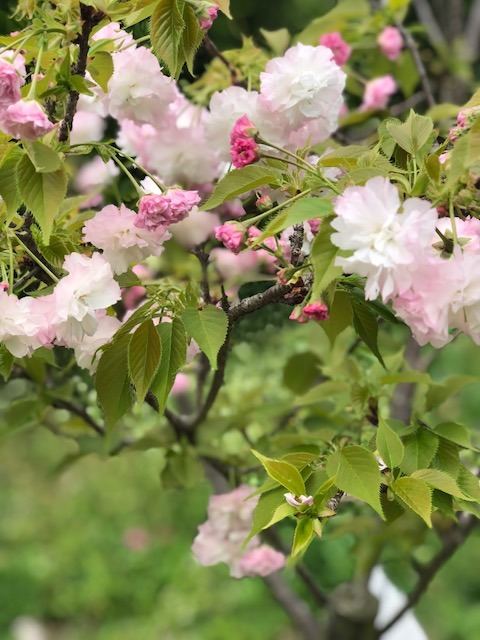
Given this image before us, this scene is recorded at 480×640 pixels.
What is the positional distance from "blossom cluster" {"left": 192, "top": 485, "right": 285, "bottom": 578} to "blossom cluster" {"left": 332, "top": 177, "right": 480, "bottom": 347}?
548 mm

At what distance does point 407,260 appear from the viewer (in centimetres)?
51

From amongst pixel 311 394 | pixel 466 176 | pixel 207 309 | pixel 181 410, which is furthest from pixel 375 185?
pixel 181 410

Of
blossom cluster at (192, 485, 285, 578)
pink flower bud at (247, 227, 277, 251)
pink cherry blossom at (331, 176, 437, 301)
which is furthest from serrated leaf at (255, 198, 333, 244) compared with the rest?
blossom cluster at (192, 485, 285, 578)

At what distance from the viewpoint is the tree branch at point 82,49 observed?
2.05ft

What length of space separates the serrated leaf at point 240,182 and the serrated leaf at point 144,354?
0.33ft

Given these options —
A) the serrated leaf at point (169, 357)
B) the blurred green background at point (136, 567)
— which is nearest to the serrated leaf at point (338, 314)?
the serrated leaf at point (169, 357)

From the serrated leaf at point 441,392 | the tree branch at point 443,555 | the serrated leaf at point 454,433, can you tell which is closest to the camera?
the serrated leaf at point 454,433

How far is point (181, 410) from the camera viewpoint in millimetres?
1665

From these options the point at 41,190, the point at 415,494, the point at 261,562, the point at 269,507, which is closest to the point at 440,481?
the point at 415,494

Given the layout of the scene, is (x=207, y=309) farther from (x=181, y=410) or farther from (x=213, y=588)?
(x=213, y=588)

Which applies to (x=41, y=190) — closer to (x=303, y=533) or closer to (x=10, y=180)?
(x=10, y=180)

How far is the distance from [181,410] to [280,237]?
0.93m

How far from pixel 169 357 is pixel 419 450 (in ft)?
0.76

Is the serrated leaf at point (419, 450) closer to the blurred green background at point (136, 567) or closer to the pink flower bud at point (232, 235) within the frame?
the pink flower bud at point (232, 235)
